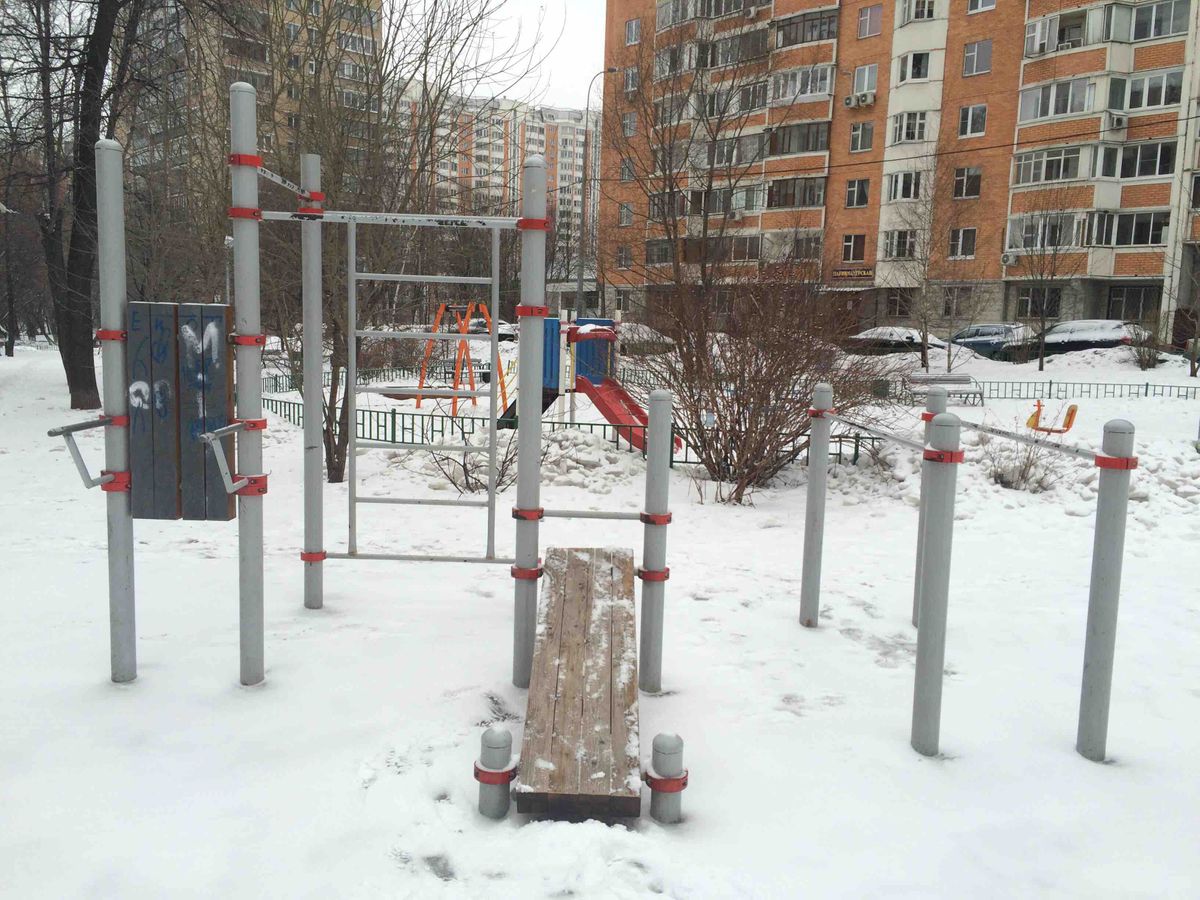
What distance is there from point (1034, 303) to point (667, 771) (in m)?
35.6

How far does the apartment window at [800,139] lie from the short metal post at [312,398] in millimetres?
37432

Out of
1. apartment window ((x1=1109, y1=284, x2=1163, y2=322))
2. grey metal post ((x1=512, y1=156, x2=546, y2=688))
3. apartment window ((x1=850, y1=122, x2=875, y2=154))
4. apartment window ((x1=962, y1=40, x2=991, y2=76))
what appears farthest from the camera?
apartment window ((x1=850, y1=122, x2=875, y2=154))

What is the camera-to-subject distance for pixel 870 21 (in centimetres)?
3738

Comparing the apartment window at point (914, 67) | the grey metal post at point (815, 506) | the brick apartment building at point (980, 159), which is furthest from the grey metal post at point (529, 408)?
the apartment window at point (914, 67)

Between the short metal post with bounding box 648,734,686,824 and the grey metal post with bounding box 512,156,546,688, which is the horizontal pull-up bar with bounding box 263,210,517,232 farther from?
the short metal post with bounding box 648,734,686,824

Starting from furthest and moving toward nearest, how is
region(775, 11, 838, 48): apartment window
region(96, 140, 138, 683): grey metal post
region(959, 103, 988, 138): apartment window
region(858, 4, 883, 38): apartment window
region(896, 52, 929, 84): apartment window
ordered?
region(775, 11, 838, 48): apartment window → region(858, 4, 883, 38): apartment window → region(896, 52, 929, 84): apartment window → region(959, 103, 988, 138): apartment window → region(96, 140, 138, 683): grey metal post

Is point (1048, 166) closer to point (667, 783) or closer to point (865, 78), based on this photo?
point (865, 78)

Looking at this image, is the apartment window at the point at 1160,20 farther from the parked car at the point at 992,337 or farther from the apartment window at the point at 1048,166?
the parked car at the point at 992,337

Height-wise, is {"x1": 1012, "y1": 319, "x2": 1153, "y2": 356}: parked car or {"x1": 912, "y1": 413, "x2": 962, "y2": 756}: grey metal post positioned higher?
{"x1": 1012, "y1": 319, "x2": 1153, "y2": 356}: parked car

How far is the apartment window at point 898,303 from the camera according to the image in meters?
37.2

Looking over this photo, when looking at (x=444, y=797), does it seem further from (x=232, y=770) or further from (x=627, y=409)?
(x=627, y=409)

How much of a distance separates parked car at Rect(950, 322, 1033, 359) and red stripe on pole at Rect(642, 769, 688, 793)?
3047 cm

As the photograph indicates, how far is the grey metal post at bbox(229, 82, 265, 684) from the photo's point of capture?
342 cm

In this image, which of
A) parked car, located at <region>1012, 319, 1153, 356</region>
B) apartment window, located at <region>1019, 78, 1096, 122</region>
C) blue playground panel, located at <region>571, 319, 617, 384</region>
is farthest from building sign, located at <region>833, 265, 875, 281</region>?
blue playground panel, located at <region>571, 319, 617, 384</region>
